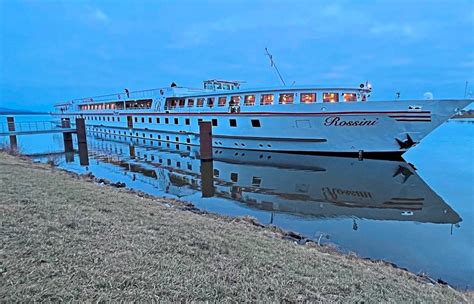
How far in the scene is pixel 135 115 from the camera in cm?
3600

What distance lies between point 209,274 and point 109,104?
46230 millimetres

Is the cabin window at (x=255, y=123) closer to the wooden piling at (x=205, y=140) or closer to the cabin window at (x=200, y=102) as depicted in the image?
the wooden piling at (x=205, y=140)

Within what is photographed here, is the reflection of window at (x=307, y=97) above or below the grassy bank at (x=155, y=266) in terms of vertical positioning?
above

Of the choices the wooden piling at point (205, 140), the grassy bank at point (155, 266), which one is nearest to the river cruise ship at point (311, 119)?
the wooden piling at point (205, 140)

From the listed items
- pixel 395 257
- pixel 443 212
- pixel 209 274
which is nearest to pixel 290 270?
pixel 209 274

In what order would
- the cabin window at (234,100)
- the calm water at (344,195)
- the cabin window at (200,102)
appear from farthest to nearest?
the cabin window at (200,102), the cabin window at (234,100), the calm water at (344,195)

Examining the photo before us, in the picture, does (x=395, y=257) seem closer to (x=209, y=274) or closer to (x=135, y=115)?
→ (x=209, y=274)

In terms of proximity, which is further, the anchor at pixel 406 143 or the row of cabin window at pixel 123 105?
the row of cabin window at pixel 123 105

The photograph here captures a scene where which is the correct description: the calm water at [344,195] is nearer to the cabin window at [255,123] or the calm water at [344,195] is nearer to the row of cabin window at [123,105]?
the cabin window at [255,123]

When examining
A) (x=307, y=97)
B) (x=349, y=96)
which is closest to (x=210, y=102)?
(x=307, y=97)

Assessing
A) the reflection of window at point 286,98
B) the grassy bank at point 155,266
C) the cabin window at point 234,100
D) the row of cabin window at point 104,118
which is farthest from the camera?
the row of cabin window at point 104,118

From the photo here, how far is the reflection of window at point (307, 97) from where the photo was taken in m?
20.8

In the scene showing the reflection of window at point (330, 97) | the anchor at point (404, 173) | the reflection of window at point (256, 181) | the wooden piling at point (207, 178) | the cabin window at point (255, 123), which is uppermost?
the reflection of window at point (330, 97)

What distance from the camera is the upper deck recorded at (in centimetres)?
2061
